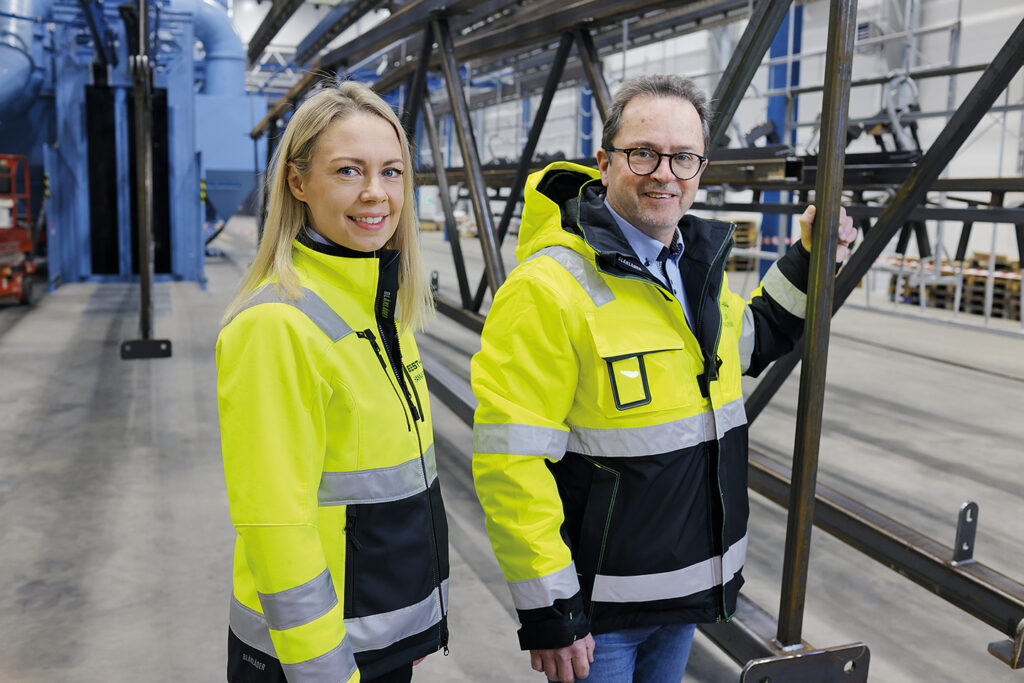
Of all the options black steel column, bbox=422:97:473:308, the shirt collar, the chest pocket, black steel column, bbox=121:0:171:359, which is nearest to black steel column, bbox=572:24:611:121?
black steel column, bbox=422:97:473:308

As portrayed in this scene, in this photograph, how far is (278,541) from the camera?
1.14m

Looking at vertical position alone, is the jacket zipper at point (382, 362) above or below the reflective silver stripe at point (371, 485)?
above

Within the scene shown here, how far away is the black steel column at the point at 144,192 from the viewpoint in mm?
6625

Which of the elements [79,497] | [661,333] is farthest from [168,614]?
[661,333]

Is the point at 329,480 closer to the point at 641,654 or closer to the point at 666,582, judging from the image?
the point at 666,582

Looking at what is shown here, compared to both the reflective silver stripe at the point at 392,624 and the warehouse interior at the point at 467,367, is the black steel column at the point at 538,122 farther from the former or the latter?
the reflective silver stripe at the point at 392,624

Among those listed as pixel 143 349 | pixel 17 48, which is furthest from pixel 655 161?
pixel 17 48

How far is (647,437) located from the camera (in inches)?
55.9

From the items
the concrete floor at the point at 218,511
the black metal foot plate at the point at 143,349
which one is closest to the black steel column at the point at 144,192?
the black metal foot plate at the point at 143,349

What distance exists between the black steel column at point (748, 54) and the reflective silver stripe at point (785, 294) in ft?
3.66

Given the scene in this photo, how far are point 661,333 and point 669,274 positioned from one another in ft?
0.51

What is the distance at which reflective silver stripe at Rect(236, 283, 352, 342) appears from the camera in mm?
1196

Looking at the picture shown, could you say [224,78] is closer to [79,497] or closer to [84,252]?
[84,252]

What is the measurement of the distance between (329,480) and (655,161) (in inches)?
30.5
